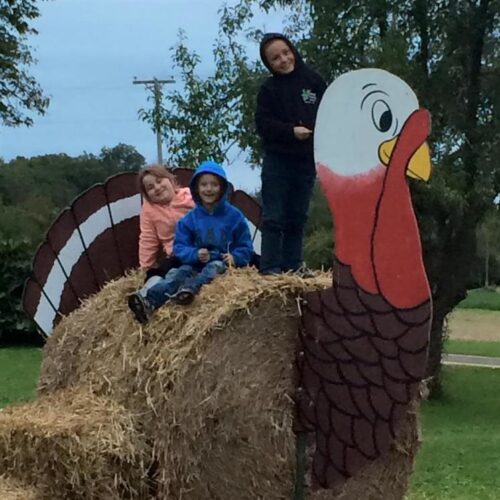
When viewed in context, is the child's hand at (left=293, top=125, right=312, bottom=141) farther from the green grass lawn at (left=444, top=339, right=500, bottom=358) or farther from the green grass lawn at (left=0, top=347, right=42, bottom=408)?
the green grass lawn at (left=444, top=339, right=500, bottom=358)

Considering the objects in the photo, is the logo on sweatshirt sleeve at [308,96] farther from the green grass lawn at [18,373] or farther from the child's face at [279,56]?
the green grass lawn at [18,373]

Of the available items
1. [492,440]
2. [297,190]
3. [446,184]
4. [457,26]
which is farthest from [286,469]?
[457,26]

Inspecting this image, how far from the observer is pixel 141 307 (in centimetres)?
469

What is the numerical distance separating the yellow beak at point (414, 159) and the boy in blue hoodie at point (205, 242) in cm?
104

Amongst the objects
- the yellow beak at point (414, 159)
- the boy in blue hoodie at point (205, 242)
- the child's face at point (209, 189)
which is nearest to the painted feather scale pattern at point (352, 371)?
the yellow beak at point (414, 159)

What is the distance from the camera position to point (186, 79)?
12648mm

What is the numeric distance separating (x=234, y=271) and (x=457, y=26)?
8.87 m

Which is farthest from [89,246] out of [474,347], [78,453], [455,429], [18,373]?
[474,347]

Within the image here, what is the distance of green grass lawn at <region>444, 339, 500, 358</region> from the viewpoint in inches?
989

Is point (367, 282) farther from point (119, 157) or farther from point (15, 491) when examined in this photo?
point (119, 157)

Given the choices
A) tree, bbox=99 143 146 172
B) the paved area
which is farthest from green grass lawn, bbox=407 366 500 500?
tree, bbox=99 143 146 172

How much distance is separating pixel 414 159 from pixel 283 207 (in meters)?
0.96

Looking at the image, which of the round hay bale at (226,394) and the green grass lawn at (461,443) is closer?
the round hay bale at (226,394)

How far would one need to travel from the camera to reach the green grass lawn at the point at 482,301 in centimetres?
4222
